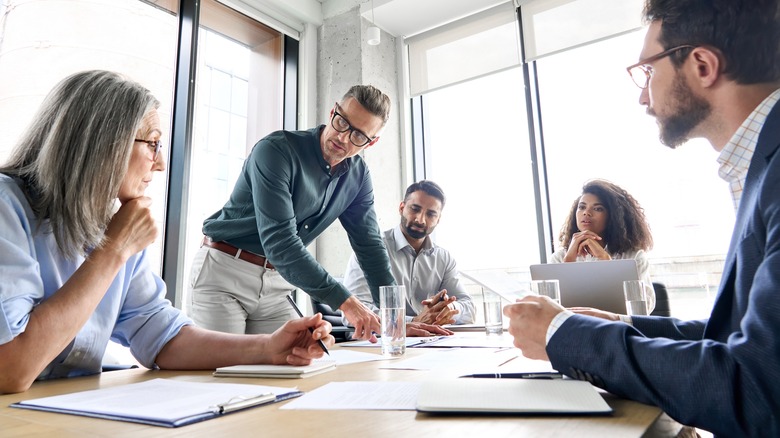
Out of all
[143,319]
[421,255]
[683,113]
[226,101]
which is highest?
[226,101]

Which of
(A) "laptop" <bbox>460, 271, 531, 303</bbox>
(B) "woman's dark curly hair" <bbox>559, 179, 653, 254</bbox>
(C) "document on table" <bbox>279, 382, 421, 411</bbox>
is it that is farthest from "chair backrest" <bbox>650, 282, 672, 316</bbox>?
(C) "document on table" <bbox>279, 382, 421, 411</bbox>

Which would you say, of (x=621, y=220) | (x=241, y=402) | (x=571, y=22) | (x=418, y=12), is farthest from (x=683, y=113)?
(x=418, y=12)

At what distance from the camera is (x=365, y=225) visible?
222cm

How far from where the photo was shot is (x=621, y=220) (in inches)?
105

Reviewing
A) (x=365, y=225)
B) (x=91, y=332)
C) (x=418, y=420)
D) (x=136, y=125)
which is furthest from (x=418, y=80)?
(x=418, y=420)

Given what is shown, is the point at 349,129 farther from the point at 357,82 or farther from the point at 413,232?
the point at 357,82

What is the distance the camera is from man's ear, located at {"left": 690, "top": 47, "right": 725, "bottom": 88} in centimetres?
93

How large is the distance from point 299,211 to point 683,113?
1.42 meters

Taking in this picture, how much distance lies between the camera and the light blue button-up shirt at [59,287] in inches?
30.4

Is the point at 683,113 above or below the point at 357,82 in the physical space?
below

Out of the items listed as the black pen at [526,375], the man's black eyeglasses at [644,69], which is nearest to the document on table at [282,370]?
the black pen at [526,375]

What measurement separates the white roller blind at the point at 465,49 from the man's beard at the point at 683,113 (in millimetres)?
2660

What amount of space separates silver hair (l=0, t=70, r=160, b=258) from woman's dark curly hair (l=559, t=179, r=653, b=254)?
7.93 ft

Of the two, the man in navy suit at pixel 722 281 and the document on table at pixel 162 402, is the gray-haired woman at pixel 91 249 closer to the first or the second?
the document on table at pixel 162 402
